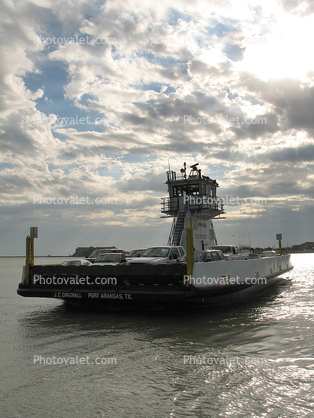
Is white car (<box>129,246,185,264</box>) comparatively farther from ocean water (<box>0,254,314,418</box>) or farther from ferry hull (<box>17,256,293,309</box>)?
ocean water (<box>0,254,314,418</box>)

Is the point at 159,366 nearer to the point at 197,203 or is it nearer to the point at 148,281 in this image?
the point at 148,281

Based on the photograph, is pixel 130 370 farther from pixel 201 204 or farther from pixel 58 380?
pixel 201 204

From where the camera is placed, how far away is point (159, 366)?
19.8ft

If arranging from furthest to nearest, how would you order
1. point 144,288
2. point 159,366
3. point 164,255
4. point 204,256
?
point 164,255 → point 204,256 → point 144,288 → point 159,366

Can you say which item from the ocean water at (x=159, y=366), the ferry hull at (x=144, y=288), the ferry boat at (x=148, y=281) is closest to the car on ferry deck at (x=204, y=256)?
the ferry boat at (x=148, y=281)

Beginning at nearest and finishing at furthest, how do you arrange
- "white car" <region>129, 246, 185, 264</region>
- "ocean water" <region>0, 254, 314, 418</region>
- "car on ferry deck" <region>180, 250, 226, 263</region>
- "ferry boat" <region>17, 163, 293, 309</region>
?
"ocean water" <region>0, 254, 314, 418</region>
"ferry boat" <region>17, 163, 293, 309</region>
"white car" <region>129, 246, 185, 264</region>
"car on ferry deck" <region>180, 250, 226, 263</region>

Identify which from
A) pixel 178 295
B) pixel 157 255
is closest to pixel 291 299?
pixel 157 255

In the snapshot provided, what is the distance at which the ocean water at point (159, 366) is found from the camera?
14.9ft

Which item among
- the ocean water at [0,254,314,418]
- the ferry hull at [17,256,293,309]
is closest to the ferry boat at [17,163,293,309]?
the ferry hull at [17,256,293,309]

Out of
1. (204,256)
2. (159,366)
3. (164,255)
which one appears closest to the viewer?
(159,366)

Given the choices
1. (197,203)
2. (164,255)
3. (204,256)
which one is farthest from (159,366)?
(197,203)

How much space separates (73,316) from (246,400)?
7.91 m

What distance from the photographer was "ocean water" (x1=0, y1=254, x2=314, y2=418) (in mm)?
→ 4527

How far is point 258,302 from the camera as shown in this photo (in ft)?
46.0
